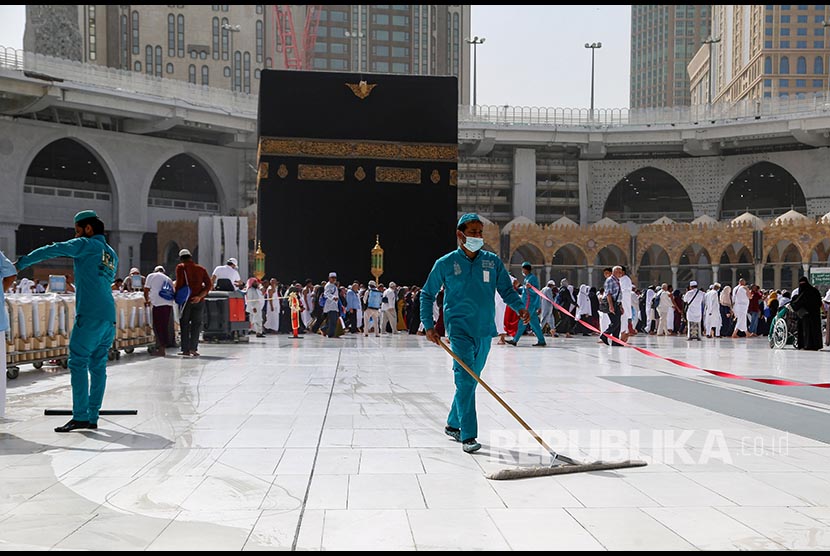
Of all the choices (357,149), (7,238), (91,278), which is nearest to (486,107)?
(357,149)

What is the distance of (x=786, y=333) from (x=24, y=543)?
15100mm

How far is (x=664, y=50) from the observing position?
12800 centimetres

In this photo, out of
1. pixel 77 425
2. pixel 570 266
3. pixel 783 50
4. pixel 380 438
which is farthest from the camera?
pixel 783 50

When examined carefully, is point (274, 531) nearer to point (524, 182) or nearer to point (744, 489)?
point (744, 489)

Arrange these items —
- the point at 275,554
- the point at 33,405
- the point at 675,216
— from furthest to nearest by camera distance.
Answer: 1. the point at 675,216
2. the point at 33,405
3. the point at 275,554

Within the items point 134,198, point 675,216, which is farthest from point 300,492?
point 675,216

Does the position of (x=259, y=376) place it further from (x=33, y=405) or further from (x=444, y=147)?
(x=444, y=147)

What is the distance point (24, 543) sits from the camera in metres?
3.10

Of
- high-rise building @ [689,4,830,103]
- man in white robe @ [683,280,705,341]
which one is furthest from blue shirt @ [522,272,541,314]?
high-rise building @ [689,4,830,103]

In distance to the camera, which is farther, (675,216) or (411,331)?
(675,216)

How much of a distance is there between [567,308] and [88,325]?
15055 mm

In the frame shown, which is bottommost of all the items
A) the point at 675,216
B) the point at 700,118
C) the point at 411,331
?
the point at 411,331

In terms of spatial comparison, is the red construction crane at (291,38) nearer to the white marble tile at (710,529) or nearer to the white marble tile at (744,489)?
the white marble tile at (744,489)

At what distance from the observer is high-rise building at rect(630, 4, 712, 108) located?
12415 centimetres
